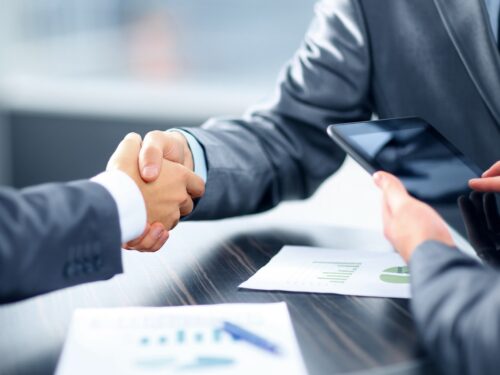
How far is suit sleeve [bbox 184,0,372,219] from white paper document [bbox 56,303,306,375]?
0.46m

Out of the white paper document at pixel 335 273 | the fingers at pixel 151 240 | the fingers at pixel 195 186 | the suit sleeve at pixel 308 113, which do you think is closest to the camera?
the white paper document at pixel 335 273

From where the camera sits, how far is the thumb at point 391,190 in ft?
2.38

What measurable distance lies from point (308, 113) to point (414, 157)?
43cm

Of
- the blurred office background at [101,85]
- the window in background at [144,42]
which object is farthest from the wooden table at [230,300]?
the window in background at [144,42]

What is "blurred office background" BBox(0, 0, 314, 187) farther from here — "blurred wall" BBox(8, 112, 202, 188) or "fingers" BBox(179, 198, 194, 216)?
"fingers" BBox(179, 198, 194, 216)

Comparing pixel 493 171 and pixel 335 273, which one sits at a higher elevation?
pixel 493 171

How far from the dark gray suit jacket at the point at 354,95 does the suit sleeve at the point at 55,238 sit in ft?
1.03

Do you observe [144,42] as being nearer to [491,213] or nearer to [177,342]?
[491,213]

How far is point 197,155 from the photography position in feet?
3.53

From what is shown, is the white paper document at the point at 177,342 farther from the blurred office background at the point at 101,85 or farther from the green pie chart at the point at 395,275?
the blurred office background at the point at 101,85

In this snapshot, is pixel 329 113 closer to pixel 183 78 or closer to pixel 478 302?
pixel 478 302

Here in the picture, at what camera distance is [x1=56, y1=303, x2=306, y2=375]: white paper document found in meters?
0.59

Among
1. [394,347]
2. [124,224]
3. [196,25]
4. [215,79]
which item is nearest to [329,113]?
[124,224]

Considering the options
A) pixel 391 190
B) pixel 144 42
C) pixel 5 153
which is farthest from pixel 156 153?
pixel 144 42
